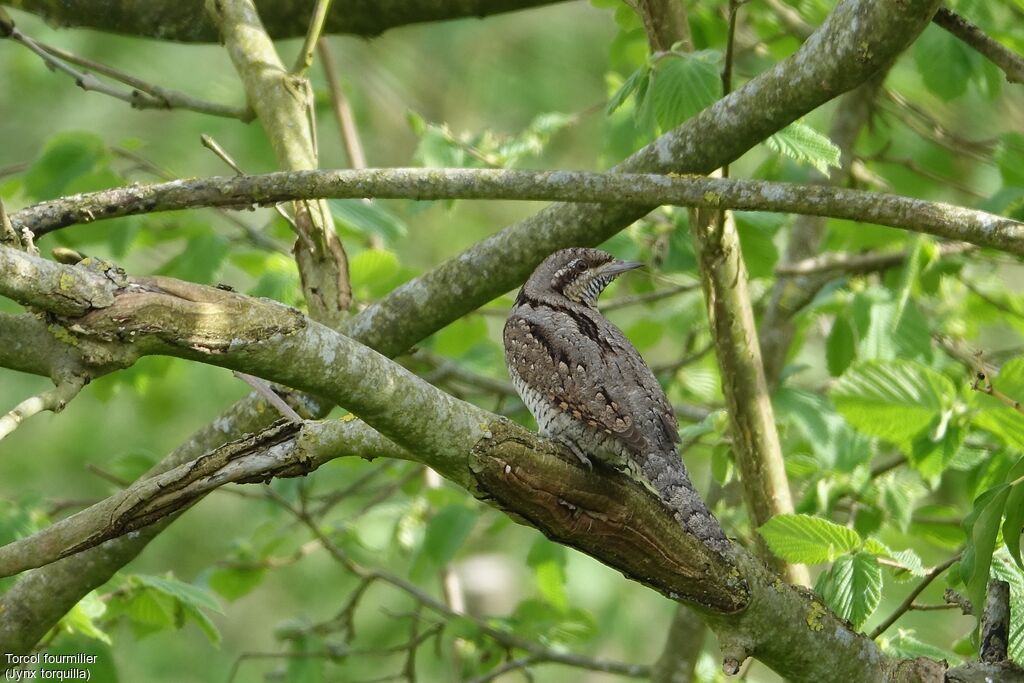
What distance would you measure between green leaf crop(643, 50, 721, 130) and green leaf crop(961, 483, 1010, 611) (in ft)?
5.44

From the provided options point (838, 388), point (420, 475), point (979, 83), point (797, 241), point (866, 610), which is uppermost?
point (979, 83)

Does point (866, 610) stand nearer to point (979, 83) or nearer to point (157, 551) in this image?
point (979, 83)

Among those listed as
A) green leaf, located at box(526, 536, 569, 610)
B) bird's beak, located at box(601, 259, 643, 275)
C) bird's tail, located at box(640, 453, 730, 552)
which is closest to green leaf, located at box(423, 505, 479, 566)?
green leaf, located at box(526, 536, 569, 610)

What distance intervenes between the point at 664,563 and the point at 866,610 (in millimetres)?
850

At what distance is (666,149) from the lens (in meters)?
3.69

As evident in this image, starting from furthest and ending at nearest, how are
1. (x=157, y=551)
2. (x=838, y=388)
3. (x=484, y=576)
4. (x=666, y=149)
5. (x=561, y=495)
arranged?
(x=157, y=551) < (x=484, y=576) < (x=838, y=388) < (x=666, y=149) < (x=561, y=495)

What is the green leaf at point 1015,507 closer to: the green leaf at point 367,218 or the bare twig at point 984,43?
the bare twig at point 984,43

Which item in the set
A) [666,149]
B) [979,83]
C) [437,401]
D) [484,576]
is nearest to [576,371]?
[666,149]

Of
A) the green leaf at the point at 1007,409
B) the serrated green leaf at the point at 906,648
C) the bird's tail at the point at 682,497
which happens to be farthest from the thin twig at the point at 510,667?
the green leaf at the point at 1007,409

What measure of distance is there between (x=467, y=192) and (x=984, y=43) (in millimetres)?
1713

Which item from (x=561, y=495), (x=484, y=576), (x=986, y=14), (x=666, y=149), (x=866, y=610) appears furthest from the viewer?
(x=484, y=576)

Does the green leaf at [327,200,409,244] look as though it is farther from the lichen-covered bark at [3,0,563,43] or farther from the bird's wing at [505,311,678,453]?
the bird's wing at [505,311,678,453]

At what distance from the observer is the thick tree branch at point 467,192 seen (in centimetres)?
312

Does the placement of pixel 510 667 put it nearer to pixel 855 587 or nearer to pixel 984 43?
pixel 855 587
